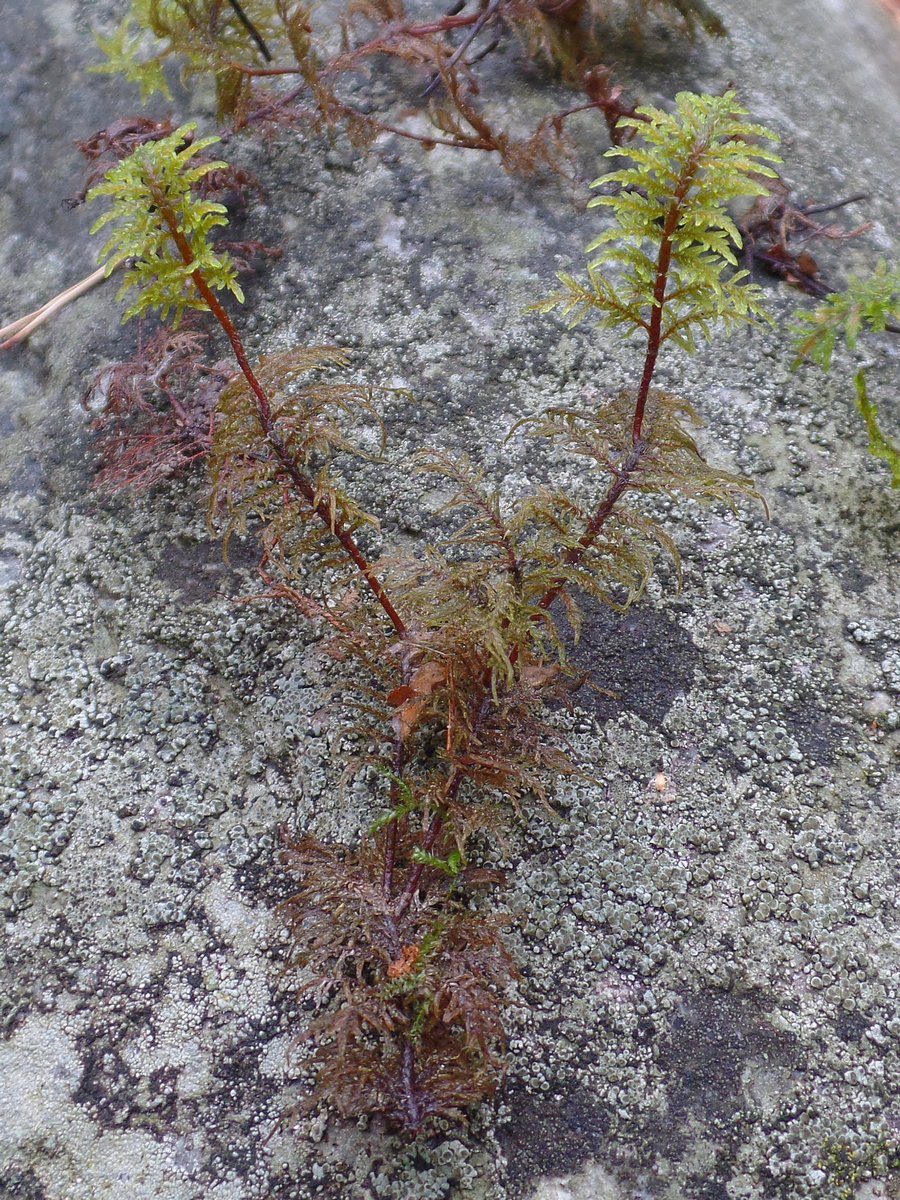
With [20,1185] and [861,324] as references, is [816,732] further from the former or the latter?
[20,1185]

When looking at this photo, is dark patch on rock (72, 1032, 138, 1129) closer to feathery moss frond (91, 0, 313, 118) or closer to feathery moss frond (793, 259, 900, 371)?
feathery moss frond (793, 259, 900, 371)

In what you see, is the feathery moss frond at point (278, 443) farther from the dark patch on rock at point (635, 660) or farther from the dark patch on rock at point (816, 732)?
the dark patch on rock at point (816, 732)

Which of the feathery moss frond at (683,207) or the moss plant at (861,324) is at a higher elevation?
the feathery moss frond at (683,207)

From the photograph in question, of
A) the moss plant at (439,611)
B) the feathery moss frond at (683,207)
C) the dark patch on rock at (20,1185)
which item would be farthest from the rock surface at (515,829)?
the feathery moss frond at (683,207)

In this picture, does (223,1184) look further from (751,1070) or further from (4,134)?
(4,134)

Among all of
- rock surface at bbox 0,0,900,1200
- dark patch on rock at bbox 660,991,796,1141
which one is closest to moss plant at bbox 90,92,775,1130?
rock surface at bbox 0,0,900,1200

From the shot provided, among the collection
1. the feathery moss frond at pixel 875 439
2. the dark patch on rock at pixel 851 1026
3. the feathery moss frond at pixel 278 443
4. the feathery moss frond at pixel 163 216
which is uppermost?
the feathery moss frond at pixel 163 216

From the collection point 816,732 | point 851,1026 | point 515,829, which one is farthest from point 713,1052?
point 816,732

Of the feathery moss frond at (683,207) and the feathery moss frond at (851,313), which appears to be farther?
the feathery moss frond at (851,313)
